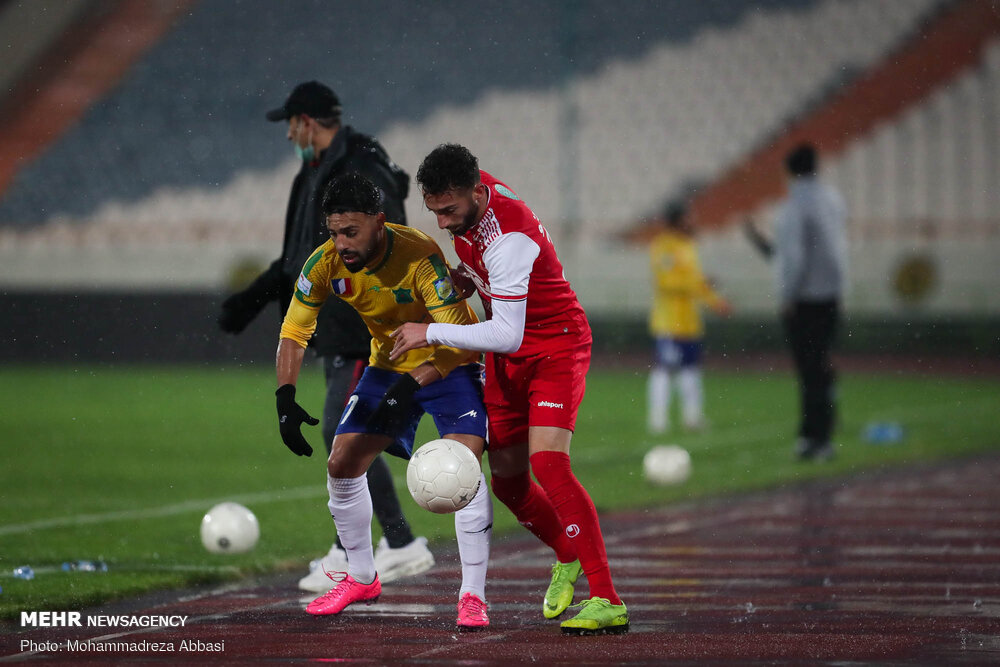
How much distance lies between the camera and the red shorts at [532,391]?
5438mm

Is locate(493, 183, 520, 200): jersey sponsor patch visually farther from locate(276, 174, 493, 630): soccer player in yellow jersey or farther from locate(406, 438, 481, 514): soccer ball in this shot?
locate(406, 438, 481, 514): soccer ball

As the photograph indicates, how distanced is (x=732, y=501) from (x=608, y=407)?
7245 millimetres

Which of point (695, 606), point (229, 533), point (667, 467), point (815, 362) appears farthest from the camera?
point (815, 362)

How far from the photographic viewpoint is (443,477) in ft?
17.5

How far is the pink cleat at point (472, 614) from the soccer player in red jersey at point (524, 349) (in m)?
0.31

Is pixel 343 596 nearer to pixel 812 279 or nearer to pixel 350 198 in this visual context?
pixel 350 198

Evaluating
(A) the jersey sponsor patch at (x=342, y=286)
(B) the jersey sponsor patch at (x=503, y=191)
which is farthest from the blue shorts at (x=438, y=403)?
(B) the jersey sponsor patch at (x=503, y=191)

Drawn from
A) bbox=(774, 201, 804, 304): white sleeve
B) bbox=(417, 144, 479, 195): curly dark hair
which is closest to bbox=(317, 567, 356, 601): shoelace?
bbox=(417, 144, 479, 195): curly dark hair

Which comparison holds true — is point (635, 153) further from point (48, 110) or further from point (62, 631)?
point (62, 631)

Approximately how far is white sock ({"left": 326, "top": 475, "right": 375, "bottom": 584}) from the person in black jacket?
52cm

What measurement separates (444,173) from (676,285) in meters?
9.74

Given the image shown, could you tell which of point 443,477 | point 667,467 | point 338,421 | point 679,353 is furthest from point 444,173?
point 679,353

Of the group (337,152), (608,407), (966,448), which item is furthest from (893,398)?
(337,152)

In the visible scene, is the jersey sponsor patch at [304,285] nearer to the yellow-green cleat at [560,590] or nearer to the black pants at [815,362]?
the yellow-green cleat at [560,590]
